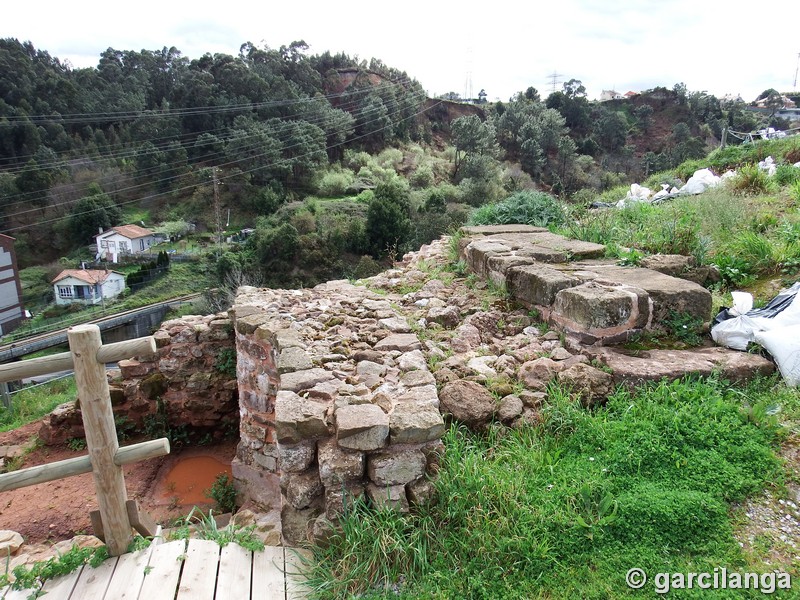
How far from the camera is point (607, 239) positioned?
201 inches

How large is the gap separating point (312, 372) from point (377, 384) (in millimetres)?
425

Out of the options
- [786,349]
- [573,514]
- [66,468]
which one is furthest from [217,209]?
[573,514]

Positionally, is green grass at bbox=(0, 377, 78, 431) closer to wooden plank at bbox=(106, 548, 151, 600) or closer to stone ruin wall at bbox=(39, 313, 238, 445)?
stone ruin wall at bbox=(39, 313, 238, 445)

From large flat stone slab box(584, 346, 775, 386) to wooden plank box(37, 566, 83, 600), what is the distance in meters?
3.03

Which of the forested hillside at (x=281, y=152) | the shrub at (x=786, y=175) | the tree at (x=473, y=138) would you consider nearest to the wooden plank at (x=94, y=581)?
Answer: the shrub at (x=786, y=175)

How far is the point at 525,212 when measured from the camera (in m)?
6.96

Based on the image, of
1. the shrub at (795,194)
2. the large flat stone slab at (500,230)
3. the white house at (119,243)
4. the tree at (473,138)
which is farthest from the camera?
the tree at (473,138)

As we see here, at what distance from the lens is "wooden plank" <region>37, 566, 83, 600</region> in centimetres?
213

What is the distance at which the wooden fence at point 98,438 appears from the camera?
2166 millimetres

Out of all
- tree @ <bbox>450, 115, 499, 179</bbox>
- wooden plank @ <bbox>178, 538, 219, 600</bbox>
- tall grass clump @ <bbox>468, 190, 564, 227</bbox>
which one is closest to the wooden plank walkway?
wooden plank @ <bbox>178, 538, 219, 600</bbox>

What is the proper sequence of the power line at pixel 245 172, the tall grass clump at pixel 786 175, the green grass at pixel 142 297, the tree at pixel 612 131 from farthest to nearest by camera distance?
the tree at pixel 612 131 < the power line at pixel 245 172 < the green grass at pixel 142 297 < the tall grass clump at pixel 786 175

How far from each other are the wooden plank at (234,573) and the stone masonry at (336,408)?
0.23 meters

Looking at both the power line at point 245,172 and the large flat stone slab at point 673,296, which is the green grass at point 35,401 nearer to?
the large flat stone slab at point 673,296

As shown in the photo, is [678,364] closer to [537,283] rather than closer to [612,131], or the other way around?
[537,283]
